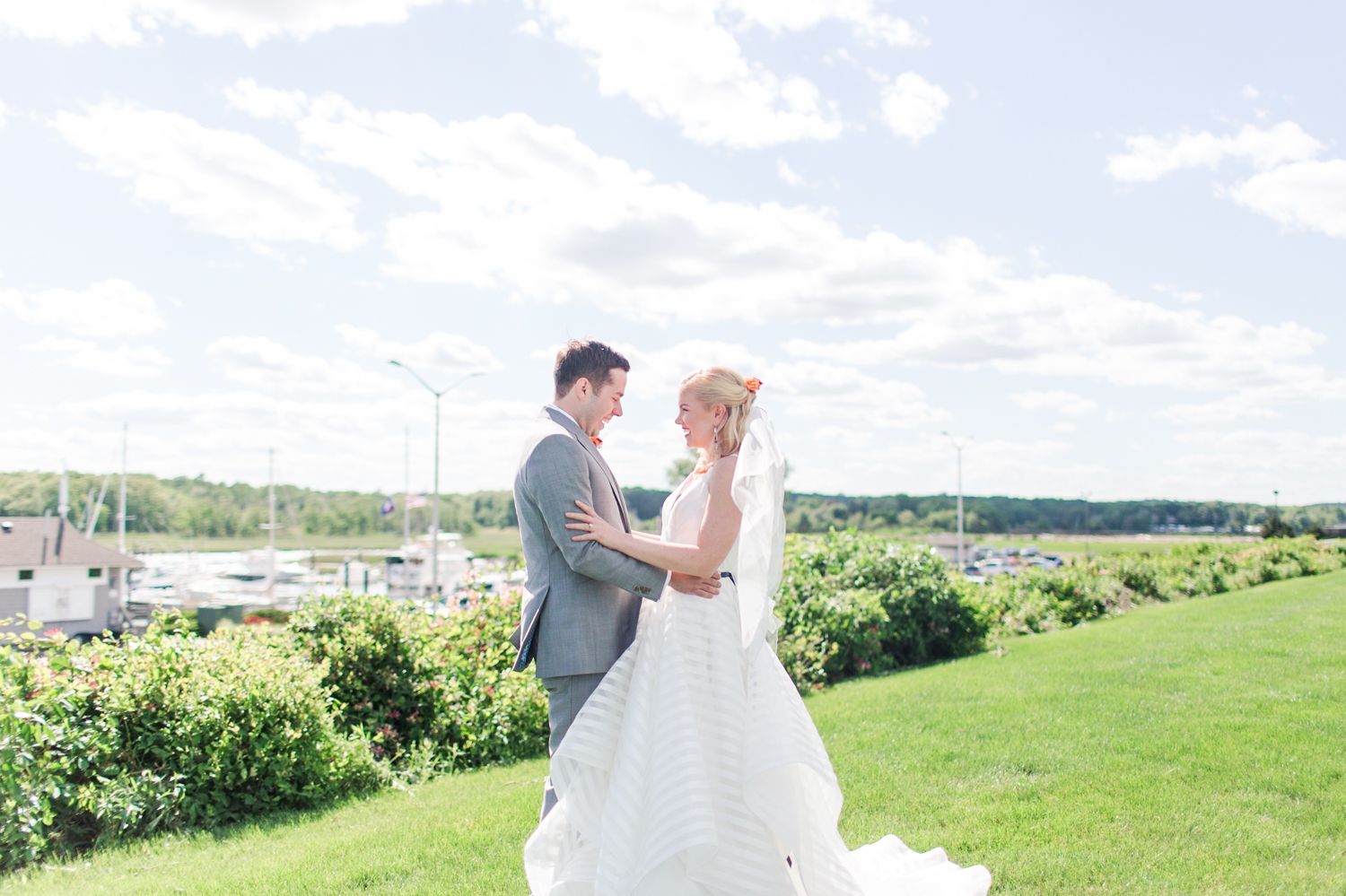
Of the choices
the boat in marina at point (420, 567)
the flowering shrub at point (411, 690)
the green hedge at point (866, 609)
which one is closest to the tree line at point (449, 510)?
the boat in marina at point (420, 567)

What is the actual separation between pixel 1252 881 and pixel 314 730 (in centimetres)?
578

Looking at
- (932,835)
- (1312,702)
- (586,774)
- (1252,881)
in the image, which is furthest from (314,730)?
(1312,702)

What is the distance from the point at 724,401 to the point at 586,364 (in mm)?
594

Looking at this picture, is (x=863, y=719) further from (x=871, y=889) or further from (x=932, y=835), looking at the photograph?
(x=871, y=889)

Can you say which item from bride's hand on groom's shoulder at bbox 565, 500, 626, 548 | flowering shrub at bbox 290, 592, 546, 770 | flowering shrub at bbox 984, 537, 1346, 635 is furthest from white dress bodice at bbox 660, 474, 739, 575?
flowering shrub at bbox 984, 537, 1346, 635

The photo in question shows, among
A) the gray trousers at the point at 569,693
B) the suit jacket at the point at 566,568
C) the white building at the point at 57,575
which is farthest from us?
the white building at the point at 57,575

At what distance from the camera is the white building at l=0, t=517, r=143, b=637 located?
101 ft

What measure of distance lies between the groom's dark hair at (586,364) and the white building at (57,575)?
34.2 m

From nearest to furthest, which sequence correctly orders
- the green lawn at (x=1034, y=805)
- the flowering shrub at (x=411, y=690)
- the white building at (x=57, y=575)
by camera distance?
the green lawn at (x=1034, y=805)
the flowering shrub at (x=411, y=690)
the white building at (x=57, y=575)

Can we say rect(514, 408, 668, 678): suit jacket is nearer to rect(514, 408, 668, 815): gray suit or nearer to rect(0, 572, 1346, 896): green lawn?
rect(514, 408, 668, 815): gray suit

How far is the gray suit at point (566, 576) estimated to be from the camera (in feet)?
11.0

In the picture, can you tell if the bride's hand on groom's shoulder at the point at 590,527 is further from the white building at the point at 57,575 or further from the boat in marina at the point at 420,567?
the boat in marina at the point at 420,567

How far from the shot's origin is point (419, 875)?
14.5 ft

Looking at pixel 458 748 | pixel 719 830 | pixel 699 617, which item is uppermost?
pixel 699 617
